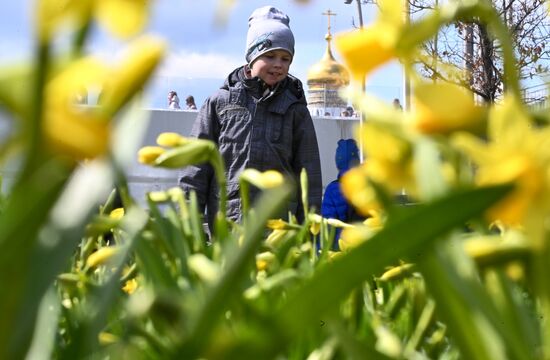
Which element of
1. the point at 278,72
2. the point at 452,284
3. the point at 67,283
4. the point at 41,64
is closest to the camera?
the point at 41,64

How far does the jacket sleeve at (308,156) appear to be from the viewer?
209cm

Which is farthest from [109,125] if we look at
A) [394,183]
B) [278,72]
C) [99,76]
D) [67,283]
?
[278,72]

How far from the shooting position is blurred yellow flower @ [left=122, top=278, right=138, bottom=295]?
21.6 inches

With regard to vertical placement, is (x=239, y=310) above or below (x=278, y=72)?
below

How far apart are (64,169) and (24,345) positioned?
52 millimetres

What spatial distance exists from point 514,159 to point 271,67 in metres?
1.99

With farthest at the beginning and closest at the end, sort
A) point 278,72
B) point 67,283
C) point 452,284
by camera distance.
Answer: point 278,72 < point 67,283 < point 452,284

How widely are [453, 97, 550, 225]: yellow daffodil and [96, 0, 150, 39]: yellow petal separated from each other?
0.11m

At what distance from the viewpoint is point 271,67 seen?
2184 mm

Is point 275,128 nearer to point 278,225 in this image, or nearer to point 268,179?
point 278,225

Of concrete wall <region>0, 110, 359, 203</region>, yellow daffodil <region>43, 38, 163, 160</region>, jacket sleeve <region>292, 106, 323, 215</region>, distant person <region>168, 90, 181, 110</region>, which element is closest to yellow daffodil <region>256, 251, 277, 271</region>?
yellow daffodil <region>43, 38, 163, 160</region>

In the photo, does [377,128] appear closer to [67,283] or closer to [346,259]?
[346,259]

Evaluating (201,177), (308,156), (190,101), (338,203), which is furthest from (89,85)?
(190,101)

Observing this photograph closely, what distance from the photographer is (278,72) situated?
219 cm
